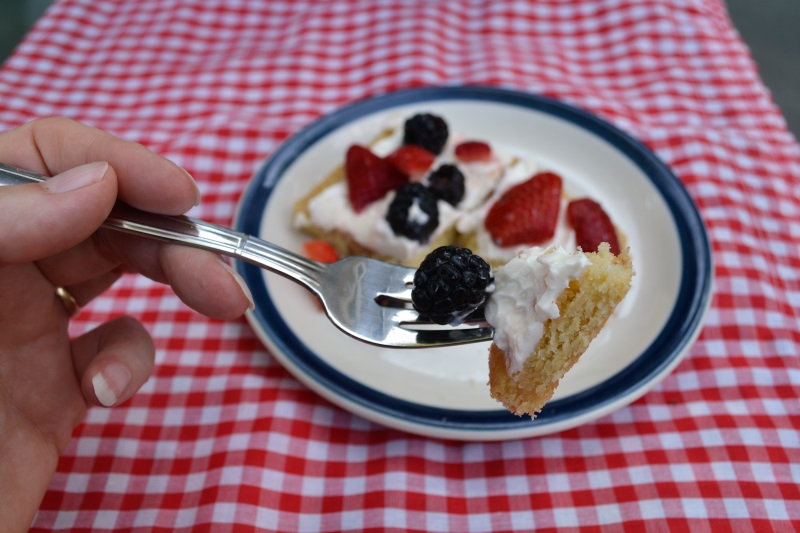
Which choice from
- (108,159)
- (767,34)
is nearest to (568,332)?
(108,159)

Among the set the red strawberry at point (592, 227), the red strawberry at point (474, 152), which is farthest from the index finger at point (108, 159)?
the red strawberry at point (592, 227)

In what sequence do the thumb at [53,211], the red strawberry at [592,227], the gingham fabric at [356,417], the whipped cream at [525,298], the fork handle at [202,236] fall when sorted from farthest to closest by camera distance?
the red strawberry at [592,227]
the gingham fabric at [356,417]
the fork handle at [202,236]
the whipped cream at [525,298]
the thumb at [53,211]

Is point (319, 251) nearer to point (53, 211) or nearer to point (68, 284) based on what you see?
point (68, 284)

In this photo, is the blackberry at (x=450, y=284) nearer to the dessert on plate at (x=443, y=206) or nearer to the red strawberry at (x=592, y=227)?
the dessert on plate at (x=443, y=206)

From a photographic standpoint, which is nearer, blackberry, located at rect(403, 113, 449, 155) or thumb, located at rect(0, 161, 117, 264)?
thumb, located at rect(0, 161, 117, 264)

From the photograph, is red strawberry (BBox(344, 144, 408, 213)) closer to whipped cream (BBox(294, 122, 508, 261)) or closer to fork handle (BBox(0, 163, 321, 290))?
whipped cream (BBox(294, 122, 508, 261))

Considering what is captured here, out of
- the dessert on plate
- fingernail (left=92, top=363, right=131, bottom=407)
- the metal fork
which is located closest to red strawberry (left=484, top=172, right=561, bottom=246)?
the dessert on plate
